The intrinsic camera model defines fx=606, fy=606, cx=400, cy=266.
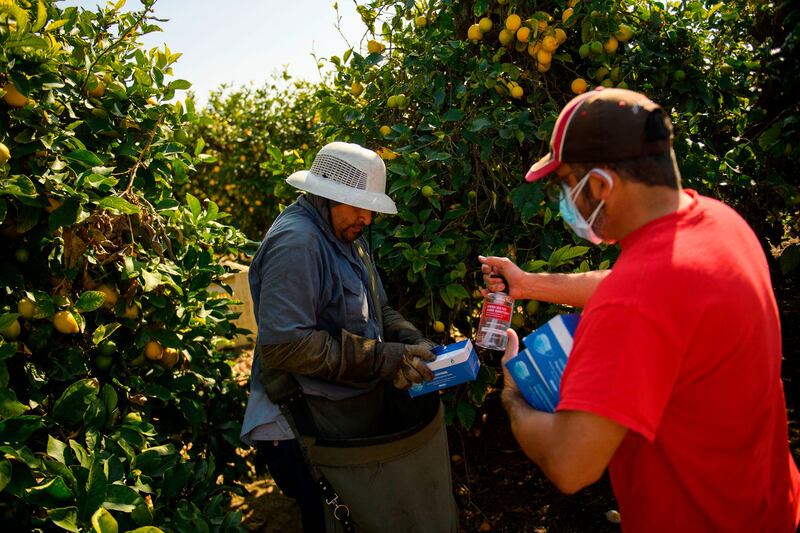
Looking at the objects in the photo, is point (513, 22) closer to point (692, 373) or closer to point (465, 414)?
point (465, 414)

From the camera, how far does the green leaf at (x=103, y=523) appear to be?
1431 millimetres

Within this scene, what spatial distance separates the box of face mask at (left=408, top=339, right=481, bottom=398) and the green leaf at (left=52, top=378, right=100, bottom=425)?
3.46 ft

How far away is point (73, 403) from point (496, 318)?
1.40m

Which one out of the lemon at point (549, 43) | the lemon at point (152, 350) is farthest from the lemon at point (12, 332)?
the lemon at point (549, 43)

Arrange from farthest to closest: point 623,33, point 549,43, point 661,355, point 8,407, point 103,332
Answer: point 623,33, point 549,43, point 103,332, point 8,407, point 661,355

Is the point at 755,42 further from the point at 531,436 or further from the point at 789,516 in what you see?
the point at 531,436

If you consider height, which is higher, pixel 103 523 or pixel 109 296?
pixel 109 296

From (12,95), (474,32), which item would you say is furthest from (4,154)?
(474,32)

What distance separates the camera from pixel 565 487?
3.87 feet

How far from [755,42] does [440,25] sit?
6.46ft

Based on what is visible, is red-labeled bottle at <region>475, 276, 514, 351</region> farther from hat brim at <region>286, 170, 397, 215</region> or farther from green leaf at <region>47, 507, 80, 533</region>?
green leaf at <region>47, 507, 80, 533</region>

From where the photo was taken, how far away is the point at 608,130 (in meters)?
1.26

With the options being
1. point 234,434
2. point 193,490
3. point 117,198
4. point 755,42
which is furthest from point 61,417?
point 755,42

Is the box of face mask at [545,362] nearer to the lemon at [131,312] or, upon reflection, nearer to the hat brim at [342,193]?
the hat brim at [342,193]
